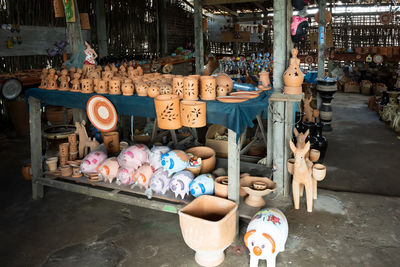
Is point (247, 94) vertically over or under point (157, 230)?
over

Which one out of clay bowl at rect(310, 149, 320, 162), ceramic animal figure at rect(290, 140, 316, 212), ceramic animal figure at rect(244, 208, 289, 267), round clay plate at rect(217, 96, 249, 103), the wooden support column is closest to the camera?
ceramic animal figure at rect(244, 208, 289, 267)

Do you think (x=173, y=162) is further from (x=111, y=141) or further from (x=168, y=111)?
(x=111, y=141)

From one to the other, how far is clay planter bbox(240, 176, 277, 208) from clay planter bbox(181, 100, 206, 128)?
0.83 m

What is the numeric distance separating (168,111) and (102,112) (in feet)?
2.84

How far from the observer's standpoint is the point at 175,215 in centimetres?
376

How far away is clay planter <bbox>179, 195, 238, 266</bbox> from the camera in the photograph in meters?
2.74

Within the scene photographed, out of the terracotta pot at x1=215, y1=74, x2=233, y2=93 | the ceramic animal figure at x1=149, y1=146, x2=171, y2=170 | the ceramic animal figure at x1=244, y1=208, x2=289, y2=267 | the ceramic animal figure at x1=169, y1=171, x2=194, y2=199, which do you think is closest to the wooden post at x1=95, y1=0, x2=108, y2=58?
the ceramic animal figure at x1=149, y1=146, x2=171, y2=170

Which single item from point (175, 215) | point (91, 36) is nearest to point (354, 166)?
point (175, 215)

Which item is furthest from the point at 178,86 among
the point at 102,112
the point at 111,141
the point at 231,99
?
the point at 111,141

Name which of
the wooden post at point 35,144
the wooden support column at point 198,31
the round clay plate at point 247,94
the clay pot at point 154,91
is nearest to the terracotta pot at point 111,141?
the wooden post at point 35,144

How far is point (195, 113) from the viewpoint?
290 centimetres

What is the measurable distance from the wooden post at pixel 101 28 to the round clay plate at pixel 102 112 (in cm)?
552

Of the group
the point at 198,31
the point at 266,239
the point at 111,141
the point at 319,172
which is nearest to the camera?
the point at 266,239

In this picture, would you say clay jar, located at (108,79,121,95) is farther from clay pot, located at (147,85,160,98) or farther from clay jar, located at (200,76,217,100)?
clay jar, located at (200,76,217,100)
